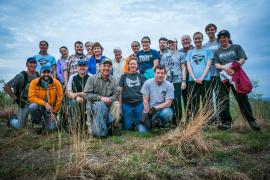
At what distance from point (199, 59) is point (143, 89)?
1.71 meters

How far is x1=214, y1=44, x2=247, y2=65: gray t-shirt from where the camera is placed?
5.75 meters

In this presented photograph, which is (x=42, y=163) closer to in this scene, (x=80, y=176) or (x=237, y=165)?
(x=80, y=176)

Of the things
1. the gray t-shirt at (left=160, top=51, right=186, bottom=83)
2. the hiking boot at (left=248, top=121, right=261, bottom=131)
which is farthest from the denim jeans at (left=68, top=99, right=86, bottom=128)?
the hiking boot at (left=248, top=121, right=261, bottom=131)

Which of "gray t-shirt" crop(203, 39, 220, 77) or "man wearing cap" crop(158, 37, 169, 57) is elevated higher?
"man wearing cap" crop(158, 37, 169, 57)

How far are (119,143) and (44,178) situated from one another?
198 centimetres

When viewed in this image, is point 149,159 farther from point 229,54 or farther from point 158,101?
point 229,54

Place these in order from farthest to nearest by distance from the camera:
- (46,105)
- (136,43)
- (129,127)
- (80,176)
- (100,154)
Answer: (136,43) → (129,127) → (46,105) → (100,154) → (80,176)

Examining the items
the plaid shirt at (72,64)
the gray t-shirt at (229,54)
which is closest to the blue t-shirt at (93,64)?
the plaid shirt at (72,64)

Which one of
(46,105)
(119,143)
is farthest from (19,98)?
(119,143)

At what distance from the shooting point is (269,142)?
433 cm

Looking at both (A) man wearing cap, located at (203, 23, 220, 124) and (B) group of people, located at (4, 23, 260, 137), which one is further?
(A) man wearing cap, located at (203, 23, 220, 124)

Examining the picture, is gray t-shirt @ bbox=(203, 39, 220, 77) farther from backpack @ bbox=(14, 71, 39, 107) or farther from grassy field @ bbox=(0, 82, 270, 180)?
backpack @ bbox=(14, 71, 39, 107)

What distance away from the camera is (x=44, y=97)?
20.6ft

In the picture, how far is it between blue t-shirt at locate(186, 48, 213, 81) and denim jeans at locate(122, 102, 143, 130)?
1.63 m
